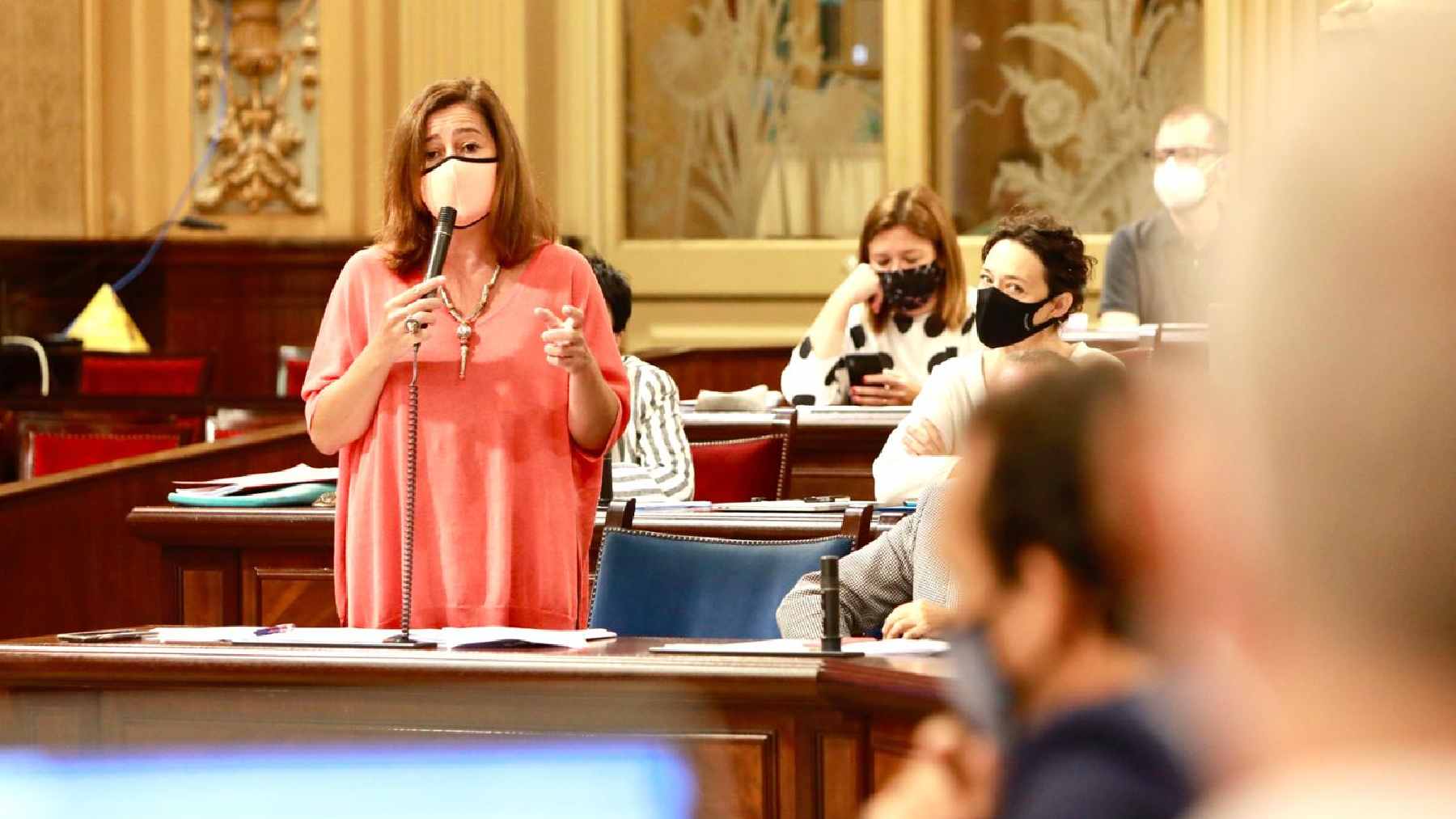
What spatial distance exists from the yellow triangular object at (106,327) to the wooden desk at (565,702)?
565 centimetres

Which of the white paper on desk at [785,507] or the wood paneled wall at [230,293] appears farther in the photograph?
the wood paneled wall at [230,293]

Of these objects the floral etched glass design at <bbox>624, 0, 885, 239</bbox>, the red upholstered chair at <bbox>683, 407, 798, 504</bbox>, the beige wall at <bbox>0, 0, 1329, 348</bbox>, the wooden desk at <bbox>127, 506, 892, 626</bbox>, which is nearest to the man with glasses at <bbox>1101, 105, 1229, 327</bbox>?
the red upholstered chair at <bbox>683, 407, 798, 504</bbox>

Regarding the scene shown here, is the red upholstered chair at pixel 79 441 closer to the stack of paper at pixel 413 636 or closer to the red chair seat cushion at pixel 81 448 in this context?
the red chair seat cushion at pixel 81 448

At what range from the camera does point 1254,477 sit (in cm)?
40

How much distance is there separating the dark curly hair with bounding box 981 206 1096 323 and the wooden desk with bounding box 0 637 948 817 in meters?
1.25

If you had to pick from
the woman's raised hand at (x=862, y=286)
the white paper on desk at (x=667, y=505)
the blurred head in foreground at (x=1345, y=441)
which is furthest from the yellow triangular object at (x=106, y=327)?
the blurred head in foreground at (x=1345, y=441)

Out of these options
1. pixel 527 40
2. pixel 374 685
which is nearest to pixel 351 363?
pixel 374 685

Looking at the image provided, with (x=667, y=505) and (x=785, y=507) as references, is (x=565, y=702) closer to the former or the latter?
(x=785, y=507)

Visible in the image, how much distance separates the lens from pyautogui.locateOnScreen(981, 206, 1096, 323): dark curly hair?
3416 millimetres

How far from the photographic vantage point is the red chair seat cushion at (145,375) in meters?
7.10

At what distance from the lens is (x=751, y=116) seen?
9.49 meters

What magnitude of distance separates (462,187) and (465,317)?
182 mm

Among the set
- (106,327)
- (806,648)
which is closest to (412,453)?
(806,648)

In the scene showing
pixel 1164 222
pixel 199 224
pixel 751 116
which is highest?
pixel 751 116
